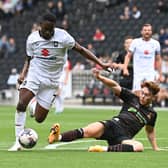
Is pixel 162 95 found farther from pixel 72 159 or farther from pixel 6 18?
pixel 72 159

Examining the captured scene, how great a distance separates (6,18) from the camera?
44594 mm

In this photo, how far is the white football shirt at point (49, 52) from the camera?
42.4 ft

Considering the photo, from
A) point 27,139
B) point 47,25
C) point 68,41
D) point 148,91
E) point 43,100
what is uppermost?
point 47,25

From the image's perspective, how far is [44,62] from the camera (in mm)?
13172

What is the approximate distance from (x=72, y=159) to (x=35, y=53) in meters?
2.83

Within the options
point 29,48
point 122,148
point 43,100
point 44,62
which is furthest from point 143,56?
point 122,148

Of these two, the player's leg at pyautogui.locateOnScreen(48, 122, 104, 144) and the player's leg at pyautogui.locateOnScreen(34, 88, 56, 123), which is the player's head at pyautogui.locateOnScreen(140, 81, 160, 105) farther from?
the player's leg at pyautogui.locateOnScreen(34, 88, 56, 123)

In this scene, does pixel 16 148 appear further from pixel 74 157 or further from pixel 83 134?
pixel 74 157

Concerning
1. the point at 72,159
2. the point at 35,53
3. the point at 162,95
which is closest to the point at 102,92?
the point at 162,95

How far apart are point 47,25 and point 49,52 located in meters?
0.63

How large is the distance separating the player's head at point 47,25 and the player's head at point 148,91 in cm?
176

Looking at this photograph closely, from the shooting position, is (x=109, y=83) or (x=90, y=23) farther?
(x=90, y=23)

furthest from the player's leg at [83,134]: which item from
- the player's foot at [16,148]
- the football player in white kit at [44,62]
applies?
the football player in white kit at [44,62]

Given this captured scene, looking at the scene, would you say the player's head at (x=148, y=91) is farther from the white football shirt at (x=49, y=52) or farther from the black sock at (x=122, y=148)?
the white football shirt at (x=49, y=52)
